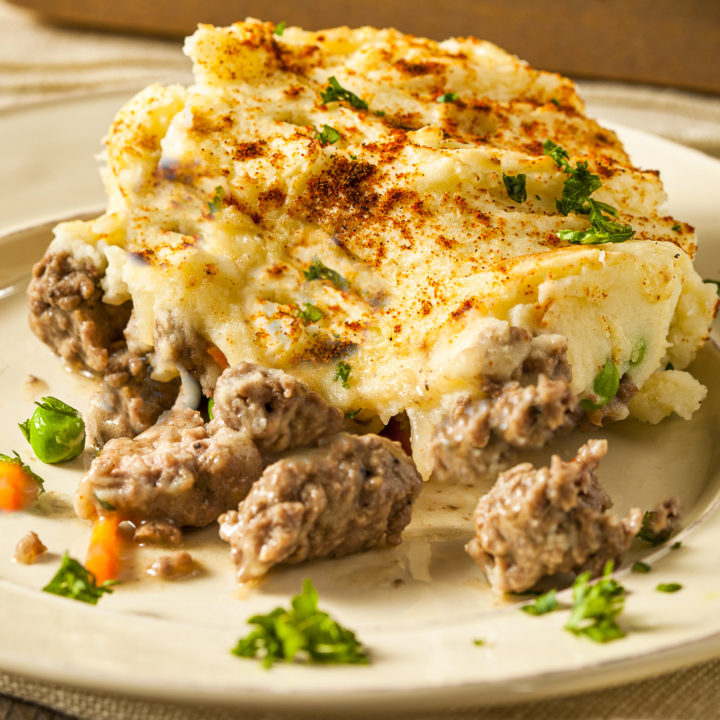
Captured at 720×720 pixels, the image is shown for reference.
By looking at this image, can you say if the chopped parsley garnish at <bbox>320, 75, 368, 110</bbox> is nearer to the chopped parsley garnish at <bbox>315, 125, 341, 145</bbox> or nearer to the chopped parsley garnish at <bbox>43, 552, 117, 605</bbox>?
the chopped parsley garnish at <bbox>315, 125, 341, 145</bbox>

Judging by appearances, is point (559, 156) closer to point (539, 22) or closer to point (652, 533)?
point (652, 533)

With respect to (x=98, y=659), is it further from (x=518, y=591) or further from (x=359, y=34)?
(x=359, y=34)

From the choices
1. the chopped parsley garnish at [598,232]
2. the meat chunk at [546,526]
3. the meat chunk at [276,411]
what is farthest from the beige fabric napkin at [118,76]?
the meat chunk at [546,526]

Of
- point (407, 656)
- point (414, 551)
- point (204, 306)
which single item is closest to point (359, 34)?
point (204, 306)

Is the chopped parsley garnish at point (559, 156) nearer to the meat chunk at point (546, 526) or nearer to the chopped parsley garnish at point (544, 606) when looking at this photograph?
the meat chunk at point (546, 526)

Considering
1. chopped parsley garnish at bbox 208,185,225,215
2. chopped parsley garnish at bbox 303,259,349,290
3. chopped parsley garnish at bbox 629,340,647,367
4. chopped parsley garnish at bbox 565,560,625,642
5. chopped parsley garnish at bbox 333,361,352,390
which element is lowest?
chopped parsley garnish at bbox 565,560,625,642

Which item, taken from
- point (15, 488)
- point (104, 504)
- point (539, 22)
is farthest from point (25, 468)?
point (539, 22)

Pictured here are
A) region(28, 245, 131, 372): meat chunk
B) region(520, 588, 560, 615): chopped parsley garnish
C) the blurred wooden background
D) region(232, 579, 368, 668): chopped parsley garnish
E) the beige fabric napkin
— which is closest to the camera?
region(232, 579, 368, 668): chopped parsley garnish

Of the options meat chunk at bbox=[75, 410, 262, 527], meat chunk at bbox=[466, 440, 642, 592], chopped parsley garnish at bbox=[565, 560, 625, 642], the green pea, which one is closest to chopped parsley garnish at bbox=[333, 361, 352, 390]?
meat chunk at bbox=[75, 410, 262, 527]
